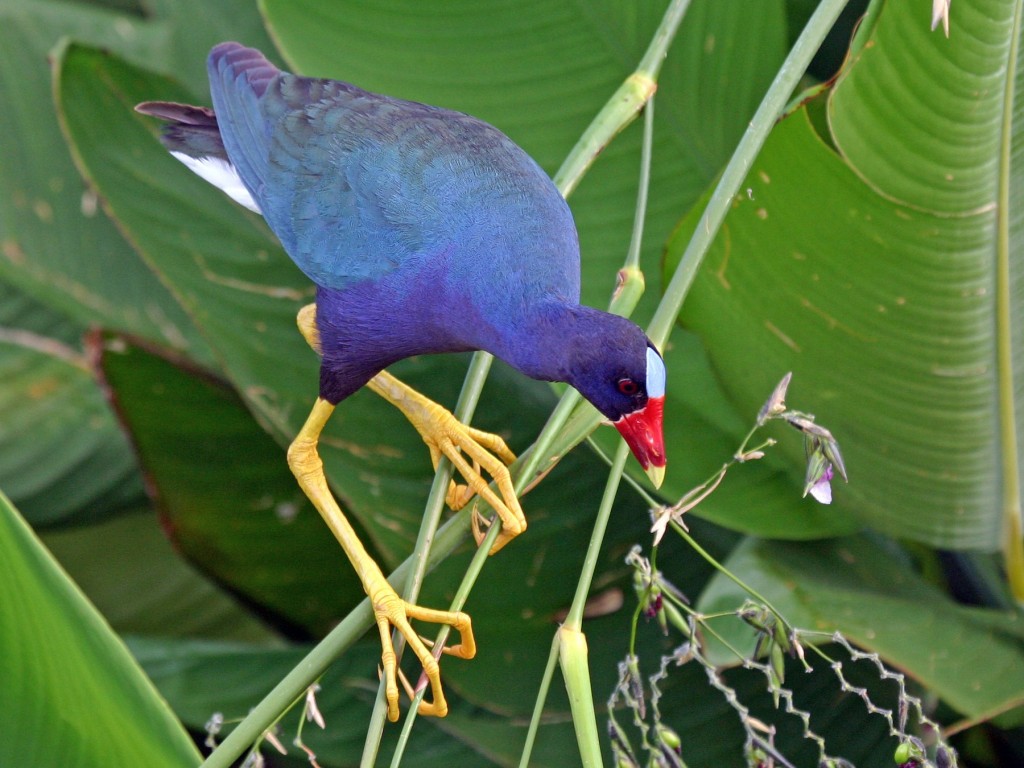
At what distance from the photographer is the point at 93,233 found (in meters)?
1.89

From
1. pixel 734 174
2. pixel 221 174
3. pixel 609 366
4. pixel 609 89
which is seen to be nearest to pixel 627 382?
pixel 609 366

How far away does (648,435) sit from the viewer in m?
0.95

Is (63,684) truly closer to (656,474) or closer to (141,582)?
(656,474)

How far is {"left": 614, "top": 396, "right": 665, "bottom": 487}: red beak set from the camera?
36.8 inches

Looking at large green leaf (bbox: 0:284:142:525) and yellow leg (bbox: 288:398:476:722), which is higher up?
yellow leg (bbox: 288:398:476:722)

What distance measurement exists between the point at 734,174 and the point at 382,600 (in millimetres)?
530

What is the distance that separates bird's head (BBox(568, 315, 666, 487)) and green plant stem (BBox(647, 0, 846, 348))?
0.07 feet

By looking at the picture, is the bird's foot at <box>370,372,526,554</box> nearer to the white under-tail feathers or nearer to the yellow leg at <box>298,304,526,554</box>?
the yellow leg at <box>298,304,526,554</box>

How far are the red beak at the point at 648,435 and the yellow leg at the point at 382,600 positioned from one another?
0.20 meters

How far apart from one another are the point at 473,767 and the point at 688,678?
32 centimetres

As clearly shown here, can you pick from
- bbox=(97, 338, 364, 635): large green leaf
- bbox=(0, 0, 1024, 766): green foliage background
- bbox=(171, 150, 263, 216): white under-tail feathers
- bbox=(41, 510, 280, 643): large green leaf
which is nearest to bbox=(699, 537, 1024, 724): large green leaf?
bbox=(0, 0, 1024, 766): green foliage background

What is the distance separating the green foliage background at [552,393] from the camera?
1.04m

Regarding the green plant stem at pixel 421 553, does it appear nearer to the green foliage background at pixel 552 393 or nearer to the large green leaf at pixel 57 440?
the green foliage background at pixel 552 393

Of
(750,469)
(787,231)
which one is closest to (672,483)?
(750,469)
